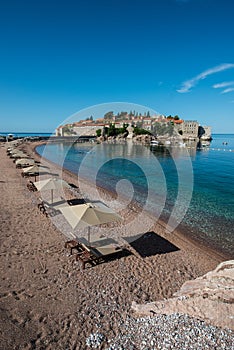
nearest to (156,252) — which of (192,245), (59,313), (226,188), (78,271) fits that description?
(192,245)

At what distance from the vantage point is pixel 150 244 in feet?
31.8

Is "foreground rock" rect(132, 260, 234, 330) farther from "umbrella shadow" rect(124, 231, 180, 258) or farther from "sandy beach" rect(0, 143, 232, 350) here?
"umbrella shadow" rect(124, 231, 180, 258)

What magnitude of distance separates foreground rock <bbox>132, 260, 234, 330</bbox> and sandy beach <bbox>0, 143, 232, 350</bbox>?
791 millimetres

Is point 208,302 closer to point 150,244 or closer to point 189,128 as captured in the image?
point 150,244

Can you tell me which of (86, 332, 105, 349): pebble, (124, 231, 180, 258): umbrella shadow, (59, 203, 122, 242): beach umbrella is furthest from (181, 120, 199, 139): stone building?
(86, 332, 105, 349): pebble

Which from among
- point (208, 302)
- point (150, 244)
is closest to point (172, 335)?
point (208, 302)

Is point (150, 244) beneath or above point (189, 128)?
beneath

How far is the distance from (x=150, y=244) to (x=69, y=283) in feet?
14.2

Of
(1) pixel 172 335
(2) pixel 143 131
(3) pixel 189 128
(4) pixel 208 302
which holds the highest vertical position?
(3) pixel 189 128

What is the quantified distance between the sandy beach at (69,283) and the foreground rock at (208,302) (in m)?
0.79

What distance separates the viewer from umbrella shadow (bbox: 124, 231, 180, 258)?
29.6 ft

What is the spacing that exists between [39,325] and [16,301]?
113 centimetres

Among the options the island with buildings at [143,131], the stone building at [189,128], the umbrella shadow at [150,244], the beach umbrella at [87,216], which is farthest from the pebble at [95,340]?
the stone building at [189,128]

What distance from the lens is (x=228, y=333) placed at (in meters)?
4.09
